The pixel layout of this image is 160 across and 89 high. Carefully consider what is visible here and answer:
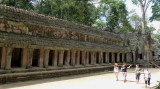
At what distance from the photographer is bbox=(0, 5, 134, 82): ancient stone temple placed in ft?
40.1

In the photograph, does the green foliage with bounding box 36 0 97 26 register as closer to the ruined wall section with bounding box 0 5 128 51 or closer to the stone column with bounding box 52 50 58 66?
the ruined wall section with bounding box 0 5 128 51

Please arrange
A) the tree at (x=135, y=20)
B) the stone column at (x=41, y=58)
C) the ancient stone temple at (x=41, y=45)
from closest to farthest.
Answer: the ancient stone temple at (x=41, y=45)
the stone column at (x=41, y=58)
the tree at (x=135, y=20)

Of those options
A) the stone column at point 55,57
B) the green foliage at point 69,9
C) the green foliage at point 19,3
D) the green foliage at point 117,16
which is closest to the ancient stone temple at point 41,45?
the stone column at point 55,57

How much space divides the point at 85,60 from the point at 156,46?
22.5m

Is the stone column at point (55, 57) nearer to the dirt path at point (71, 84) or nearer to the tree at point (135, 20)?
the dirt path at point (71, 84)

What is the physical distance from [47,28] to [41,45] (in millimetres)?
2124

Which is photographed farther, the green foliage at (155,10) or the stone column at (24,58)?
the green foliage at (155,10)

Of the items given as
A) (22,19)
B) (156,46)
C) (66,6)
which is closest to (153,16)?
(156,46)

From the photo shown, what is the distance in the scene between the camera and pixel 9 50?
480 inches

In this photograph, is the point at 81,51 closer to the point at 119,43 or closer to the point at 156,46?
the point at 119,43

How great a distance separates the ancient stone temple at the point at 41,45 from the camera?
481 inches

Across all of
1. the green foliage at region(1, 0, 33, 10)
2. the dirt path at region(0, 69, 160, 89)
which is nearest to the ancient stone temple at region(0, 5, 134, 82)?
the dirt path at region(0, 69, 160, 89)

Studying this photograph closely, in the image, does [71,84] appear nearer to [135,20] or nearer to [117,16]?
[117,16]

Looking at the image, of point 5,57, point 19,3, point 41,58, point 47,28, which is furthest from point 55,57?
point 19,3
